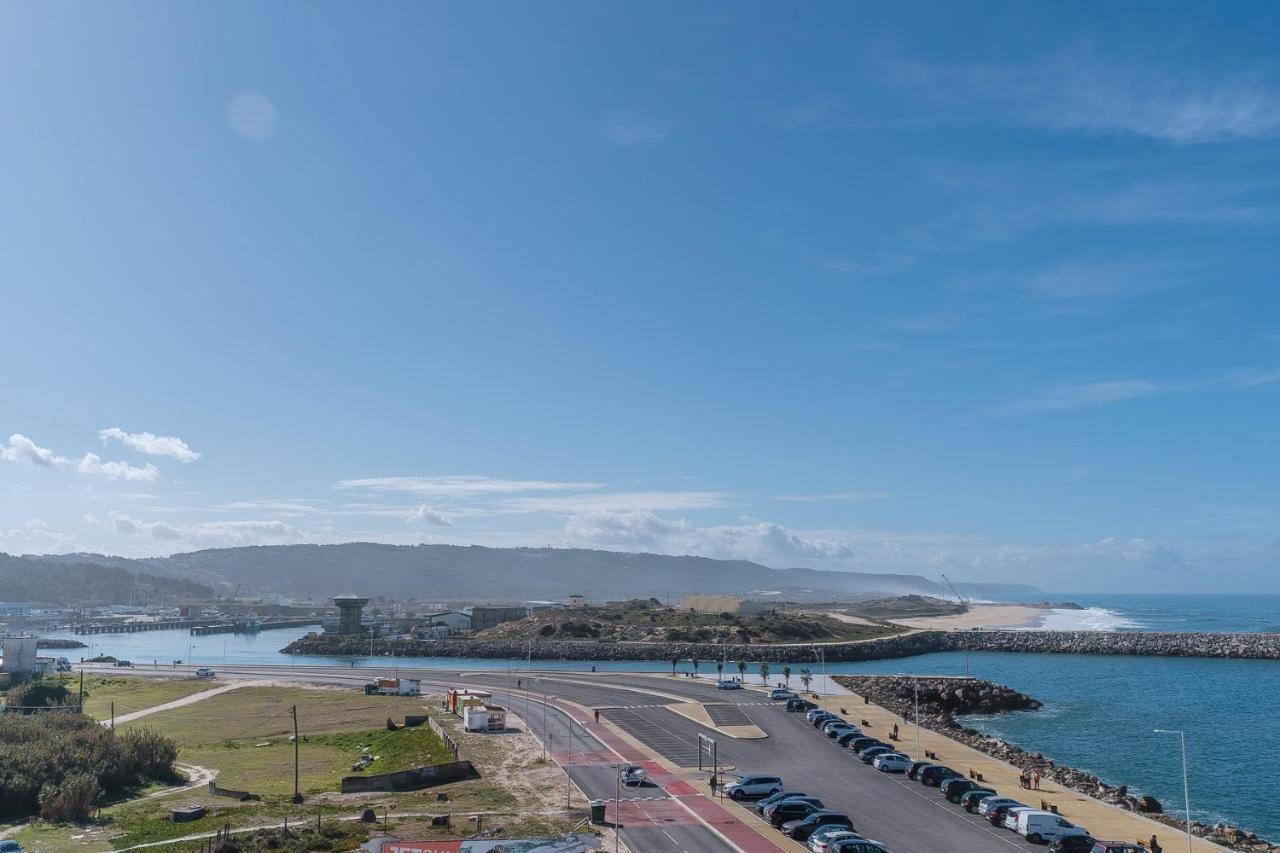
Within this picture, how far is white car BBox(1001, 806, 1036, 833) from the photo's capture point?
42.3 m

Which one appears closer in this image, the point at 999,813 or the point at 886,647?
the point at 999,813

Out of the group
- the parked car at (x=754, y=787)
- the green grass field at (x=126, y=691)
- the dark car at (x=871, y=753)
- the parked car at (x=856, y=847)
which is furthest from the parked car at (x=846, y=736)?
the green grass field at (x=126, y=691)

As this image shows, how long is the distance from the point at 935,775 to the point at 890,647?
120m

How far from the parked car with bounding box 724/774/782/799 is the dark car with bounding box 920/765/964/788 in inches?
372

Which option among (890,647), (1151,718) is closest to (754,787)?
(1151,718)

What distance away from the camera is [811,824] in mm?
41281

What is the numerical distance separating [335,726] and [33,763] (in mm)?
32202

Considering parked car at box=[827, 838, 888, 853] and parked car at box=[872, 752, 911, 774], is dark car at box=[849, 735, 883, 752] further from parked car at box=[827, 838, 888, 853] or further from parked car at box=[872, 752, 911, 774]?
parked car at box=[827, 838, 888, 853]

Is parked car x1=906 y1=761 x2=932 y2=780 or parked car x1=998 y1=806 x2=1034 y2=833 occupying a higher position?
parked car x1=998 y1=806 x2=1034 y2=833

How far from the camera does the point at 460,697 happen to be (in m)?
83.5

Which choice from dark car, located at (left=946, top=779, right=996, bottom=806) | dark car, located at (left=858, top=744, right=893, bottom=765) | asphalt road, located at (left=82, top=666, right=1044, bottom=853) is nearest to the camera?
asphalt road, located at (left=82, top=666, right=1044, bottom=853)

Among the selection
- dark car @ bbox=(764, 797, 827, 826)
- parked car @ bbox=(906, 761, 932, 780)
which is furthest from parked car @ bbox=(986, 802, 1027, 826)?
parked car @ bbox=(906, 761, 932, 780)

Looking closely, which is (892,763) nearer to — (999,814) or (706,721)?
(999,814)

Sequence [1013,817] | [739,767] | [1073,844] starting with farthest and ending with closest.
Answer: [739,767]
[1013,817]
[1073,844]
